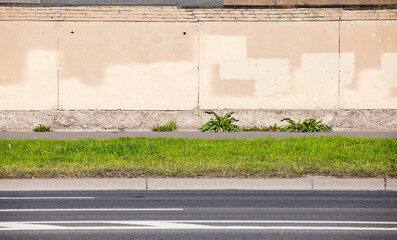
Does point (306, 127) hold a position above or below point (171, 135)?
above

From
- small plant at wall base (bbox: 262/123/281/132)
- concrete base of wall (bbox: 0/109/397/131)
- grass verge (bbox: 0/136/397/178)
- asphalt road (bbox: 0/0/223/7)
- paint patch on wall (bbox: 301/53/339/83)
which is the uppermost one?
asphalt road (bbox: 0/0/223/7)

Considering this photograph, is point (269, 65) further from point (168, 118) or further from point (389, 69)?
point (389, 69)

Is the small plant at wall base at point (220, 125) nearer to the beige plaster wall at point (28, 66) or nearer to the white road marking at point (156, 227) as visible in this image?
the beige plaster wall at point (28, 66)

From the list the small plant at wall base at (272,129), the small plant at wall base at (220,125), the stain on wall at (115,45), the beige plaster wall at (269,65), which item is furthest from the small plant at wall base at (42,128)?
the small plant at wall base at (272,129)

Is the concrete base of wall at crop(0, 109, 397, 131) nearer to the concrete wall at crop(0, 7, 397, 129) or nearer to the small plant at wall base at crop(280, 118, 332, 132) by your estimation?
the small plant at wall base at crop(280, 118, 332, 132)

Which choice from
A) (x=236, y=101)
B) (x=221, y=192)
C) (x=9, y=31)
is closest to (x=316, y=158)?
(x=221, y=192)

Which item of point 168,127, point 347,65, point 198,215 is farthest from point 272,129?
point 198,215

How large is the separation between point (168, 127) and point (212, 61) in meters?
2.55

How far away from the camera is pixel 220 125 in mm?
19906

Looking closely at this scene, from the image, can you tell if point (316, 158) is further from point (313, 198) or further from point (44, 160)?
point (44, 160)

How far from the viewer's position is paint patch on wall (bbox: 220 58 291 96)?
20.8 m

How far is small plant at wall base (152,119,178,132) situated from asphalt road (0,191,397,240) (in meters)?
A: 9.16

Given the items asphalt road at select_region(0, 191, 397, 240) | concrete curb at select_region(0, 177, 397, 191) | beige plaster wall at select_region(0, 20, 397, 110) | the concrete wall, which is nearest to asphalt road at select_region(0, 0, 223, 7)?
the concrete wall

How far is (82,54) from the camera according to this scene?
20.8 meters
